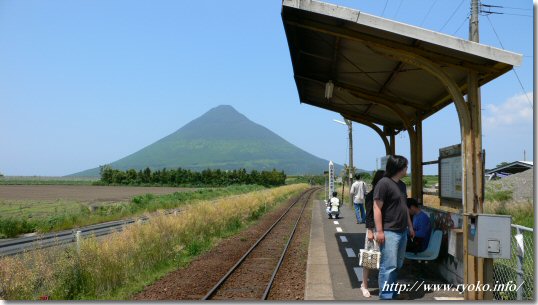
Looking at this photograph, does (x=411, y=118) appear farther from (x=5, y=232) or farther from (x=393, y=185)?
(x=5, y=232)

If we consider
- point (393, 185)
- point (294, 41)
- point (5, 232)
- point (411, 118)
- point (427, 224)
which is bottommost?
point (5, 232)

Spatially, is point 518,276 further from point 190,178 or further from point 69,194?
point 190,178

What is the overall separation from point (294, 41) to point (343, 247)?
5551 mm

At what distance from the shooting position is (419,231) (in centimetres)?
784

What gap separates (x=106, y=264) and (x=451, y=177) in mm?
5721

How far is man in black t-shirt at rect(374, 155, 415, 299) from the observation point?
6047 mm

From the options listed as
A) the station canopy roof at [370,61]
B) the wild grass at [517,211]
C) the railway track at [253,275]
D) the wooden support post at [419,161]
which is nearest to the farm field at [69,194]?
the railway track at [253,275]

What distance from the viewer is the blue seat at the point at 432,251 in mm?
7420

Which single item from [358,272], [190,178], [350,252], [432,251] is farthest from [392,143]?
[190,178]

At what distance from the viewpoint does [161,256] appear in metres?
10.9

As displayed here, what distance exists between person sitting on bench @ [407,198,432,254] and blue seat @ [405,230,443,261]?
11 centimetres

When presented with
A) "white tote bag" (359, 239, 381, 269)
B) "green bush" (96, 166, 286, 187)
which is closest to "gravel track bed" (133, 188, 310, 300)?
"white tote bag" (359, 239, 381, 269)

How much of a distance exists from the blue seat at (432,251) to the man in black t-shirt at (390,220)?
139cm

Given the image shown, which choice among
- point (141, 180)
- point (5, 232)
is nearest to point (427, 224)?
point (5, 232)
